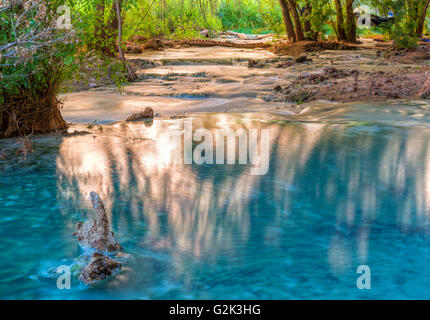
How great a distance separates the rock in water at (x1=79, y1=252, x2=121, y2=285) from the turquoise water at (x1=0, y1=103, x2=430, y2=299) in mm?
74

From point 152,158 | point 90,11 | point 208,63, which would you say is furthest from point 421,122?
point 208,63

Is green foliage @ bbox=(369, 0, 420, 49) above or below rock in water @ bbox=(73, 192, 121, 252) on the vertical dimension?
above

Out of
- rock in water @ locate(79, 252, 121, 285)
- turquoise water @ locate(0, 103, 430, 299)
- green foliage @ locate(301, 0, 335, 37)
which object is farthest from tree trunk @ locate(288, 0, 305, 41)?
rock in water @ locate(79, 252, 121, 285)

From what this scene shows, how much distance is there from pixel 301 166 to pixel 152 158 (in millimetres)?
2033

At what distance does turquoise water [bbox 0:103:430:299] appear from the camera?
3557 mm

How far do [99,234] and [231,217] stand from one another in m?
1.36

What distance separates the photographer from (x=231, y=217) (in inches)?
187

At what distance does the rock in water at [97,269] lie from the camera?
11.5 ft

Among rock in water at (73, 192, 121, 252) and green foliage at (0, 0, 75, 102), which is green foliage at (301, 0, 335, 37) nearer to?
green foliage at (0, 0, 75, 102)

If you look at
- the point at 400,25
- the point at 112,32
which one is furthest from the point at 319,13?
the point at 112,32

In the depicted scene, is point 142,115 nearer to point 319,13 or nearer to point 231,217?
point 231,217

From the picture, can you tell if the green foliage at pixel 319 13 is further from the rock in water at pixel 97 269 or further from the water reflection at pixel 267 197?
the rock in water at pixel 97 269

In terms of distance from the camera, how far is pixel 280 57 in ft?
61.2

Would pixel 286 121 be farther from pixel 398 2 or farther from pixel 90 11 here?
pixel 398 2
